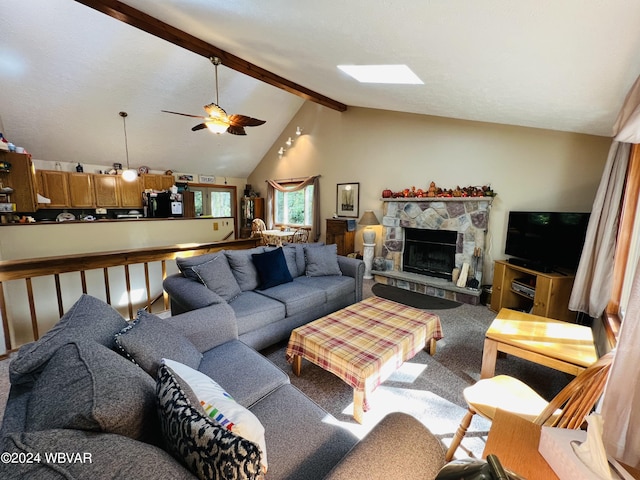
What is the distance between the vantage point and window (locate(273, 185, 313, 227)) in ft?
22.3

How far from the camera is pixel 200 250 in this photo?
334 cm

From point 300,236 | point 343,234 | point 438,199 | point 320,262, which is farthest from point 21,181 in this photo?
point 438,199

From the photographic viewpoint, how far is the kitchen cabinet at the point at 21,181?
4.38m

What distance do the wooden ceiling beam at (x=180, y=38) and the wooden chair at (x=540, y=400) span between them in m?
4.41

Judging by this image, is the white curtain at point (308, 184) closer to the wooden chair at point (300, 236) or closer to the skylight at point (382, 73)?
the wooden chair at point (300, 236)

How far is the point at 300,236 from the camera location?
21.1 ft

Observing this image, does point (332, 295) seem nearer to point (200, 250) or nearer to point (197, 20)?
point (200, 250)

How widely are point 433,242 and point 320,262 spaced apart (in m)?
2.24

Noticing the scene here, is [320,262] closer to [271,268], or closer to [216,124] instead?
[271,268]

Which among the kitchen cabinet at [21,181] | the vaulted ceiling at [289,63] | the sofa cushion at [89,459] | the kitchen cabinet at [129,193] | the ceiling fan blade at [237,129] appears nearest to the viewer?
the sofa cushion at [89,459]

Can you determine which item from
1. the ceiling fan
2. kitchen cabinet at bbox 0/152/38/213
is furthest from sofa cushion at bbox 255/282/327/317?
kitchen cabinet at bbox 0/152/38/213

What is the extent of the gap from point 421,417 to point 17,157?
21.4 ft

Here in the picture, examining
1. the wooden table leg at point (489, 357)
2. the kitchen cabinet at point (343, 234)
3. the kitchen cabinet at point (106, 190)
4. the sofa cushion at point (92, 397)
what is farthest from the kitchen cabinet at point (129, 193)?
the wooden table leg at point (489, 357)

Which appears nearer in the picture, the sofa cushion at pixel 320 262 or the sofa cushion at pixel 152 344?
the sofa cushion at pixel 152 344
